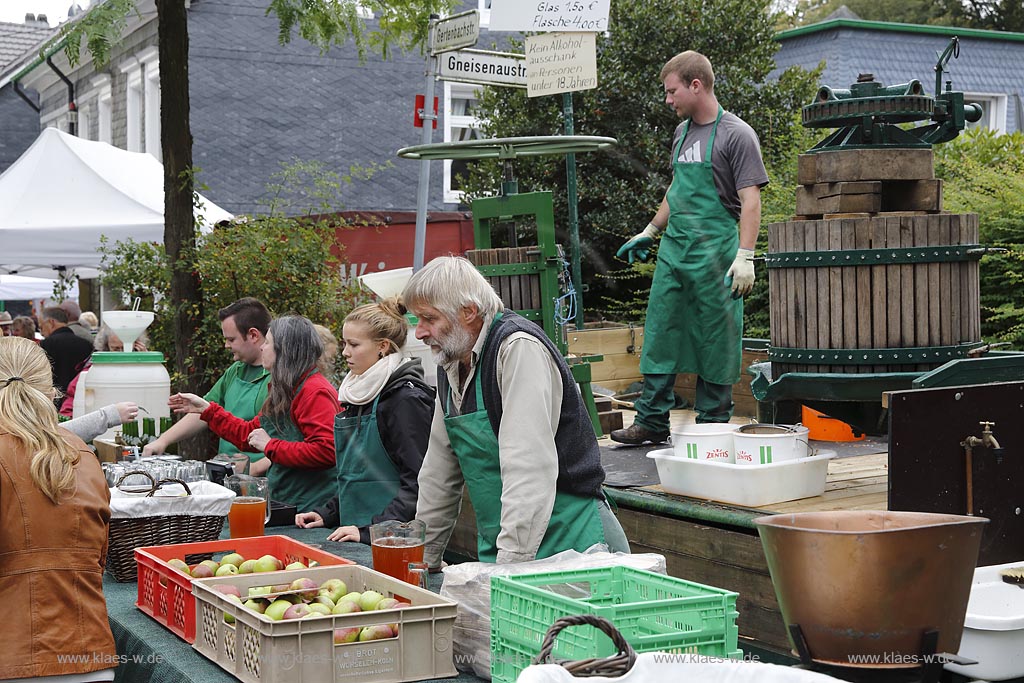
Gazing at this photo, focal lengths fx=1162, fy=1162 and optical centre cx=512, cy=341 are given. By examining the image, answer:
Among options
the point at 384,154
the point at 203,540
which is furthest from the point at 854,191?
the point at 384,154

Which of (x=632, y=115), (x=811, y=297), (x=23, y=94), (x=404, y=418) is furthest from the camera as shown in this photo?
(x=23, y=94)

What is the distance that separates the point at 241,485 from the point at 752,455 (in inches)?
78.9

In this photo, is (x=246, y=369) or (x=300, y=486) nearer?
(x=300, y=486)

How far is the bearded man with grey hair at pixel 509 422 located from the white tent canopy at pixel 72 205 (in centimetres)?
695

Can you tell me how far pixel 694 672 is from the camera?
228cm

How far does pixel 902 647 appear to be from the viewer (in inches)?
94.9

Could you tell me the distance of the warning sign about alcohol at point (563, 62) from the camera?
243 inches

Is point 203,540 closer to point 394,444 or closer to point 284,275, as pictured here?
point 394,444

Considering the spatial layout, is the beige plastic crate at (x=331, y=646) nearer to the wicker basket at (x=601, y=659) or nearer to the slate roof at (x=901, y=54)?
the wicker basket at (x=601, y=659)

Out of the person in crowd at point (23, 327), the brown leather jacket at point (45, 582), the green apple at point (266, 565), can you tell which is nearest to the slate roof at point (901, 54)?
the person in crowd at point (23, 327)

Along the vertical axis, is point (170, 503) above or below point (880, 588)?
below

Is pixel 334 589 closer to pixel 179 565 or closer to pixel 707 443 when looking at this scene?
pixel 179 565

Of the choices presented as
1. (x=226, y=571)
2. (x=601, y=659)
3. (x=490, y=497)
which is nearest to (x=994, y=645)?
(x=601, y=659)

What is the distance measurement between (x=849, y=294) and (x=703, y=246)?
87 cm
